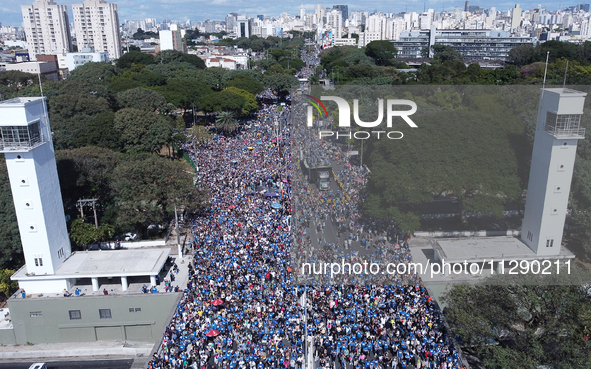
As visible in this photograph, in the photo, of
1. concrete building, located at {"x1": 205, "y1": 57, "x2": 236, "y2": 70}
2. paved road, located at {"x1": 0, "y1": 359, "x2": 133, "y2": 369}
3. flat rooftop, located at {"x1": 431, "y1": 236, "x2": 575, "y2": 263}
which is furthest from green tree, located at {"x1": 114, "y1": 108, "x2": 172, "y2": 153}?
concrete building, located at {"x1": 205, "y1": 57, "x2": 236, "y2": 70}

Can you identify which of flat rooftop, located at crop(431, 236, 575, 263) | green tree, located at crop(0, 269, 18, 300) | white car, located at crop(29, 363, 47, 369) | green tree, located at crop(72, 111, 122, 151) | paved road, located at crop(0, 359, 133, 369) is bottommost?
paved road, located at crop(0, 359, 133, 369)

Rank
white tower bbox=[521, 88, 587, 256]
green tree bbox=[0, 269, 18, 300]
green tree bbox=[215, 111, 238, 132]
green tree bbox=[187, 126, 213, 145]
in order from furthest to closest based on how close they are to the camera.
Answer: green tree bbox=[215, 111, 238, 132] → green tree bbox=[187, 126, 213, 145] → green tree bbox=[0, 269, 18, 300] → white tower bbox=[521, 88, 587, 256]

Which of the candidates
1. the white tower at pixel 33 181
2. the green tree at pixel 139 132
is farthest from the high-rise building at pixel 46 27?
the white tower at pixel 33 181

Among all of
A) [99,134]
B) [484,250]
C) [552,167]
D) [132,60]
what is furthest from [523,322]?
[132,60]

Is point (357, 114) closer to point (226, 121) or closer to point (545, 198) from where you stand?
point (545, 198)

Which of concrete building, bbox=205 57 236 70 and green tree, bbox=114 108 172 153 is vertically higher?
concrete building, bbox=205 57 236 70

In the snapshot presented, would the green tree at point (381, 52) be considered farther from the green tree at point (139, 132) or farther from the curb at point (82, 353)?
the curb at point (82, 353)

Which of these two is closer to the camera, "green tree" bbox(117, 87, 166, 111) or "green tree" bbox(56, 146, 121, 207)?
"green tree" bbox(56, 146, 121, 207)

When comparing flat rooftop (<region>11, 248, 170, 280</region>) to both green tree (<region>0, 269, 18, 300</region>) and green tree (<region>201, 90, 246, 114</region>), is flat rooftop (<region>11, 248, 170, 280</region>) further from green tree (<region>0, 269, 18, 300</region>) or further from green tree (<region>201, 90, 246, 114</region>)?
green tree (<region>201, 90, 246, 114</region>)
